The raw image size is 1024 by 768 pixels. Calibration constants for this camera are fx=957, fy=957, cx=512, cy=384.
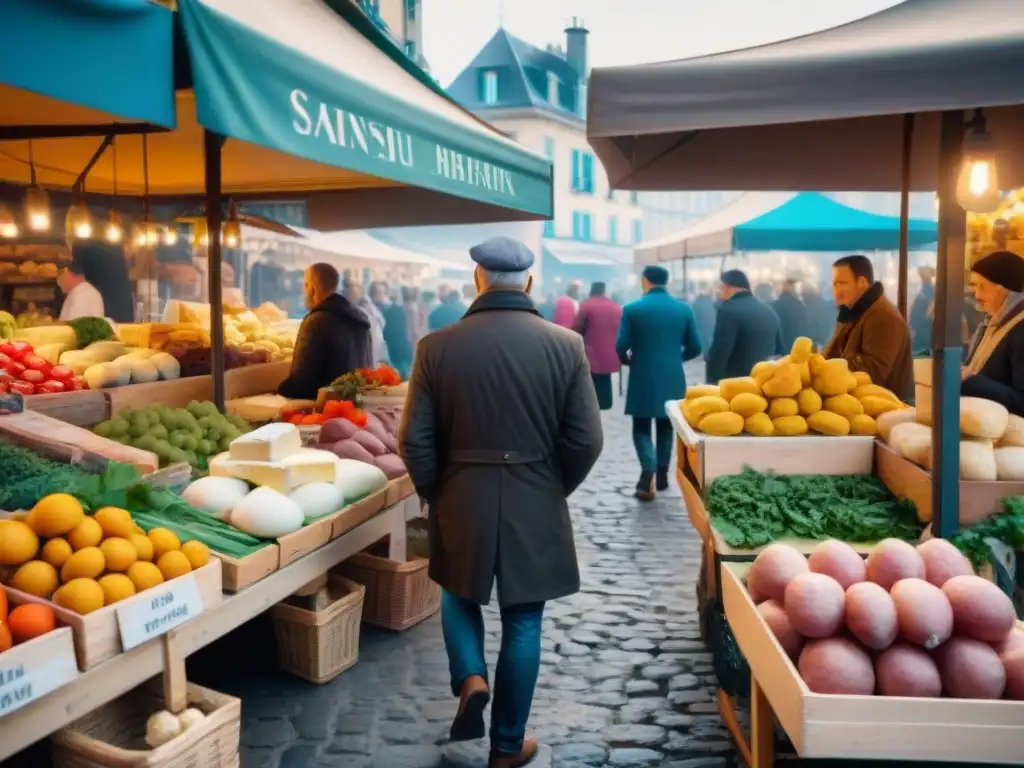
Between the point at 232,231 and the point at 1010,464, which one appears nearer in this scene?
the point at 1010,464

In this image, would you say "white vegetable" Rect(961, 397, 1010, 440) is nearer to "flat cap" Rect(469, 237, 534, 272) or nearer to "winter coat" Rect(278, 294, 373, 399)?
"flat cap" Rect(469, 237, 534, 272)

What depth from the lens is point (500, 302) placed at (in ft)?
11.8

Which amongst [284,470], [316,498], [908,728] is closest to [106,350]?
[284,470]

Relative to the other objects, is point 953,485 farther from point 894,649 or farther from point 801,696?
point 801,696

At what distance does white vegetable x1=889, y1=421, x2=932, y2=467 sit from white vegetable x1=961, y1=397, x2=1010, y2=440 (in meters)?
0.17

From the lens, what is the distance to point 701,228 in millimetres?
14516

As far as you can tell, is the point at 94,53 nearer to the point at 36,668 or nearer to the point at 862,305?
the point at 36,668

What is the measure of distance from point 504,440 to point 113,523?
1.38m

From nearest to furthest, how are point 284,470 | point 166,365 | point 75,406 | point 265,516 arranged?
1. point 265,516
2. point 284,470
3. point 75,406
4. point 166,365

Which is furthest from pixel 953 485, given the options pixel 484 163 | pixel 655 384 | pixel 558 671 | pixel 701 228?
pixel 701 228

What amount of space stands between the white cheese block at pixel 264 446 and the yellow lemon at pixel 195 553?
962 millimetres

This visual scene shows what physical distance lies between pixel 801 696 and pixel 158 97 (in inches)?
104

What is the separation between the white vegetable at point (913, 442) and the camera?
3.86 metres

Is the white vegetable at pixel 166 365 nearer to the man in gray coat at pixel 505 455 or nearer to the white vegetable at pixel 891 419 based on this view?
the man in gray coat at pixel 505 455
